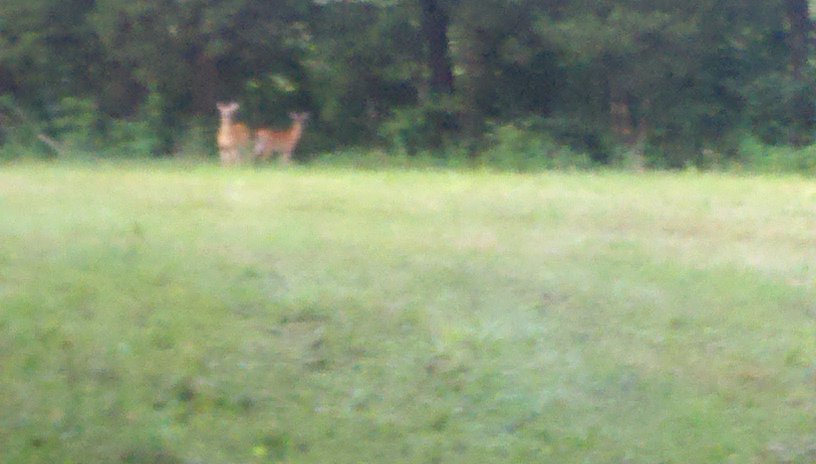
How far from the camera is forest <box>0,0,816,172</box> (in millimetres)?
21156

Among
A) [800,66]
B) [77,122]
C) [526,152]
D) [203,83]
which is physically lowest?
[526,152]

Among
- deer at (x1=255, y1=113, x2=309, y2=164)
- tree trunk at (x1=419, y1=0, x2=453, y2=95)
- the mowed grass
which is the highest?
→ tree trunk at (x1=419, y1=0, x2=453, y2=95)

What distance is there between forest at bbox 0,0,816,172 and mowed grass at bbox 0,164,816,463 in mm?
9777

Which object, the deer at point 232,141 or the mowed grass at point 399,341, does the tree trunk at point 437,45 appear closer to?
the deer at point 232,141

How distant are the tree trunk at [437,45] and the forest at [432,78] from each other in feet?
0.10

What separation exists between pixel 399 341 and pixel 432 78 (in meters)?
16.5

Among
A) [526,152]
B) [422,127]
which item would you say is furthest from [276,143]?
[526,152]

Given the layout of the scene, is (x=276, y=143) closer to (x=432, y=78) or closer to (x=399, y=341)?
(x=432, y=78)

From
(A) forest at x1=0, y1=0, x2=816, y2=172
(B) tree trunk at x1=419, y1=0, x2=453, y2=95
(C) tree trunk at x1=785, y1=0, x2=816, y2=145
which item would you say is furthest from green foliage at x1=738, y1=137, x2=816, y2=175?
(B) tree trunk at x1=419, y1=0, x2=453, y2=95

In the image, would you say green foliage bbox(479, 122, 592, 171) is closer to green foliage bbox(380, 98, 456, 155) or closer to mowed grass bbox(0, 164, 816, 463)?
green foliage bbox(380, 98, 456, 155)

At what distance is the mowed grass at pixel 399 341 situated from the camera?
702 cm

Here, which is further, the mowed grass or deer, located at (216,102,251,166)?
deer, located at (216,102,251,166)

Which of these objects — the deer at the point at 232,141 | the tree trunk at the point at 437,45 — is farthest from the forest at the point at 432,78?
the deer at the point at 232,141

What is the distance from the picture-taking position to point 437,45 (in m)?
23.7
